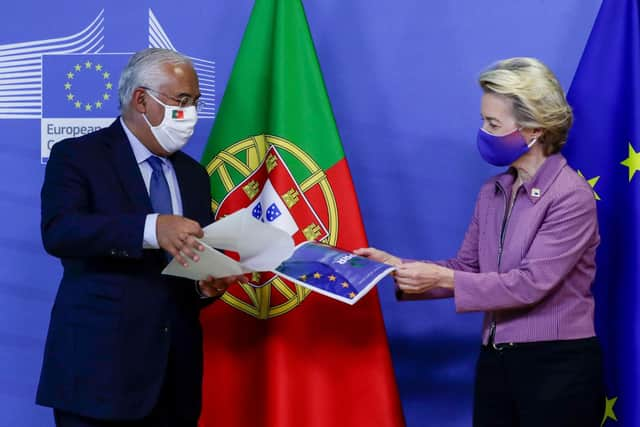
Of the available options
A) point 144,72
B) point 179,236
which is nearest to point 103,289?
point 179,236

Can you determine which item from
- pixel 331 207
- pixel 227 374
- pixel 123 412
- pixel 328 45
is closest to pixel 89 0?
pixel 328 45

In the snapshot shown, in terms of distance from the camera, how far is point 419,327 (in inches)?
107

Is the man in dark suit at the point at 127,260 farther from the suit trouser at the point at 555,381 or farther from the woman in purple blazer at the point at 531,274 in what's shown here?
the suit trouser at the point at 555,381

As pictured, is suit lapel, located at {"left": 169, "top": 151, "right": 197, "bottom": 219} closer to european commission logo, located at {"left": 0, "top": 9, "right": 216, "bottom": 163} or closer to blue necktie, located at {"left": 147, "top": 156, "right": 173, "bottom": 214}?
blue necktie, located at {"left": 147, "top": 156, "right": 173, "bottom": 214}

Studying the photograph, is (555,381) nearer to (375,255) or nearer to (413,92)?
(375,255)

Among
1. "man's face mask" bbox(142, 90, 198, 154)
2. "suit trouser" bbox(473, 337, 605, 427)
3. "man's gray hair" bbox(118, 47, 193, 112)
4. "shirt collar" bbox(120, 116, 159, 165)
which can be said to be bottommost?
"suit trouser" bbox(473, 337, 605, 427)

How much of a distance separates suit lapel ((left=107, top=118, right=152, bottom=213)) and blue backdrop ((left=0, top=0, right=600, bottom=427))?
0.92m

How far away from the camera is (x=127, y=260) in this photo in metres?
1.84

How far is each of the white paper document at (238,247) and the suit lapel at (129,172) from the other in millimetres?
185

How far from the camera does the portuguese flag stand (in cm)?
222

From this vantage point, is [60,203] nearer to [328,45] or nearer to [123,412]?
[123,412]

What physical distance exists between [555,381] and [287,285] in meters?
0.77

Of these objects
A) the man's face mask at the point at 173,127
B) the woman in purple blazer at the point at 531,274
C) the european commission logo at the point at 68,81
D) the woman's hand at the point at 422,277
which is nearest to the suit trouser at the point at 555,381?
the woman in purple blazer at the point at 531,274

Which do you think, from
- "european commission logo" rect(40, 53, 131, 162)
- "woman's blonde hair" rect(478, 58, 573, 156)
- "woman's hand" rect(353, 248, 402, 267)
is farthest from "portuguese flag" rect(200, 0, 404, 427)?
"european commission logo" rect(40, 53, 131, 162)
